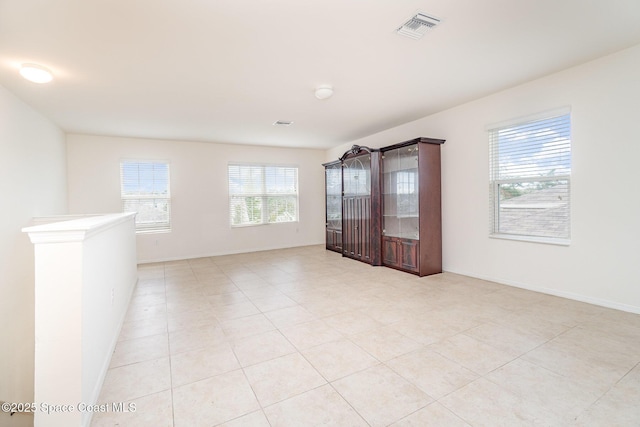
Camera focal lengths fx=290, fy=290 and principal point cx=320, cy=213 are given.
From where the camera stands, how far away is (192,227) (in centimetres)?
640

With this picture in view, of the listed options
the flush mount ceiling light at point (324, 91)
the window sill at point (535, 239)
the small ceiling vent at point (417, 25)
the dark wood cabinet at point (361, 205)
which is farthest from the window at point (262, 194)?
the small ceiling vent at point (417, 25)

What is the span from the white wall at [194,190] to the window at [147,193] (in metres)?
0.12

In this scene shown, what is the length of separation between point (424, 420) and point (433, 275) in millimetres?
3172

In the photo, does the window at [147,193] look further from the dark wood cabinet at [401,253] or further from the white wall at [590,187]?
the white wall at [590,187]

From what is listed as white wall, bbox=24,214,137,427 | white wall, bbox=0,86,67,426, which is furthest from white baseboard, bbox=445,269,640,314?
white wall, bbox=0,86,67,426

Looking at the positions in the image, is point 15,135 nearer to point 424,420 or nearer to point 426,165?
point 424,420

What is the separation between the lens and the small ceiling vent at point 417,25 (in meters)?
2.24

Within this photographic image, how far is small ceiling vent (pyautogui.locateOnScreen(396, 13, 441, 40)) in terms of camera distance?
7.34 feet

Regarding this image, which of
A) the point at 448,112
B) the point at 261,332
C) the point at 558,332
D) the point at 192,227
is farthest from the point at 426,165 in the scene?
the point at 192,227

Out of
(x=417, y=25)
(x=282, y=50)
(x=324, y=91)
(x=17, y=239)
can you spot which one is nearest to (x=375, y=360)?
(x=417, y=25)

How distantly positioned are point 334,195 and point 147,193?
4008mm

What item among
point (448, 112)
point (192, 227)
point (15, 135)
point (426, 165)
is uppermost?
point (448, 112)

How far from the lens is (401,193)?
4996 mm

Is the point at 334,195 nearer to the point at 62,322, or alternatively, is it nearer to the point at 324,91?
the point at 324,91
